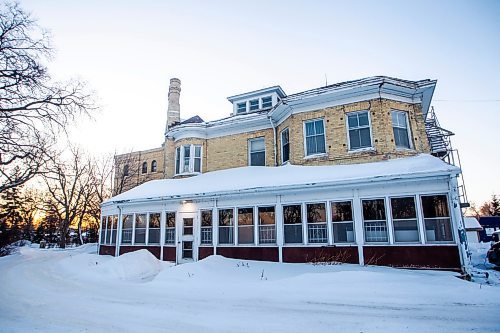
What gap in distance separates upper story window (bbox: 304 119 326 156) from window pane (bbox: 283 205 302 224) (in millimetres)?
3341

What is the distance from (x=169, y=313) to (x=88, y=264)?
367 inches

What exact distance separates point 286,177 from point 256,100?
8868mm

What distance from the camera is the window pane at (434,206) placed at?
1044 centimetres

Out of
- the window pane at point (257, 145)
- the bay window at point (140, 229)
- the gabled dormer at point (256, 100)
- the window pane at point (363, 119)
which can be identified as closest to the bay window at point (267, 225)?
the window pane at point (257, 145)

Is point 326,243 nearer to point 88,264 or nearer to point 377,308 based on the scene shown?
point 377,308

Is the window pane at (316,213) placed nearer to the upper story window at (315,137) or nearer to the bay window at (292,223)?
the bay window at (292,223)

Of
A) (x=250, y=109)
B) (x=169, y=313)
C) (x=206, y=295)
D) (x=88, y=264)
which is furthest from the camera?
(x=250, y=109)

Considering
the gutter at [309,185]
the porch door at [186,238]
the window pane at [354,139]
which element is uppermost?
the window pane at [354,139]

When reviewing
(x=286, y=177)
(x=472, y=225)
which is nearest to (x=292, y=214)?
(x=286, y=177)

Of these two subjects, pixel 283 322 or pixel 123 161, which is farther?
pixel 123 161

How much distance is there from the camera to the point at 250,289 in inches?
317

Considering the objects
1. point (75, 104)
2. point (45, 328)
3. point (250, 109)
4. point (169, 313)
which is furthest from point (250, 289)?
point (250, 109)

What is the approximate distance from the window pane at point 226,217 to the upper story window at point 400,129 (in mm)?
8536

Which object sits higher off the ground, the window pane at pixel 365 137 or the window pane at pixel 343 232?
the window pane at pixel 365 137
